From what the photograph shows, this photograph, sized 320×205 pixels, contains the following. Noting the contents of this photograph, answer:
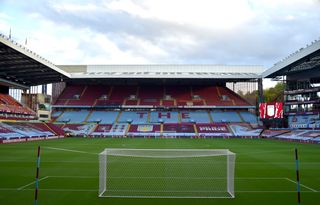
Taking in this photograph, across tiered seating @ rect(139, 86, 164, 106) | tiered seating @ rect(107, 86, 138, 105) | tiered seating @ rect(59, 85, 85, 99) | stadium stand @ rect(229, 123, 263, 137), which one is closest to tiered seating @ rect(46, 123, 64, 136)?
tiered seating @ rect(107, 86, 138, 105)

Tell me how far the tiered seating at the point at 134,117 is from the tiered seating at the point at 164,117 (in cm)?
148

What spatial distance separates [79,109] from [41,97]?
28.2ft

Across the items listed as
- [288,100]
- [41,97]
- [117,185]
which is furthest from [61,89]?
[117,185]

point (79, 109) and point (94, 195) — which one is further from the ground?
point (79, 109)

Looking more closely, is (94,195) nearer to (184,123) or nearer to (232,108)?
(184,123)

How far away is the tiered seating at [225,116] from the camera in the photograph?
5813cm

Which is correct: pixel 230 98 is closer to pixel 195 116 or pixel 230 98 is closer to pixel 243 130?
pixel 195 116

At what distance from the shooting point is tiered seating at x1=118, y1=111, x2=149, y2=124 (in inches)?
2282

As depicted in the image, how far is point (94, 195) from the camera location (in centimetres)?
993

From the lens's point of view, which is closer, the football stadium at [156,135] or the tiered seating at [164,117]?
the football stadium at [156,135]

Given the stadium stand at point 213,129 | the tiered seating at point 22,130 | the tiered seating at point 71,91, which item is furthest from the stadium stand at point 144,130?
the tiered seating at point 71,91

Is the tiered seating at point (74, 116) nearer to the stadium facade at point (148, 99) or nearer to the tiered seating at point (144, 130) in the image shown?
the stadium facade at point (148, 99)

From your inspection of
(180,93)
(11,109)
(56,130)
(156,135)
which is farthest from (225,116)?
(11,109)

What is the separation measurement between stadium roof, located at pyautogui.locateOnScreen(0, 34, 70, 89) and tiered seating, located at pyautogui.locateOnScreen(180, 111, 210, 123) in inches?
1000
